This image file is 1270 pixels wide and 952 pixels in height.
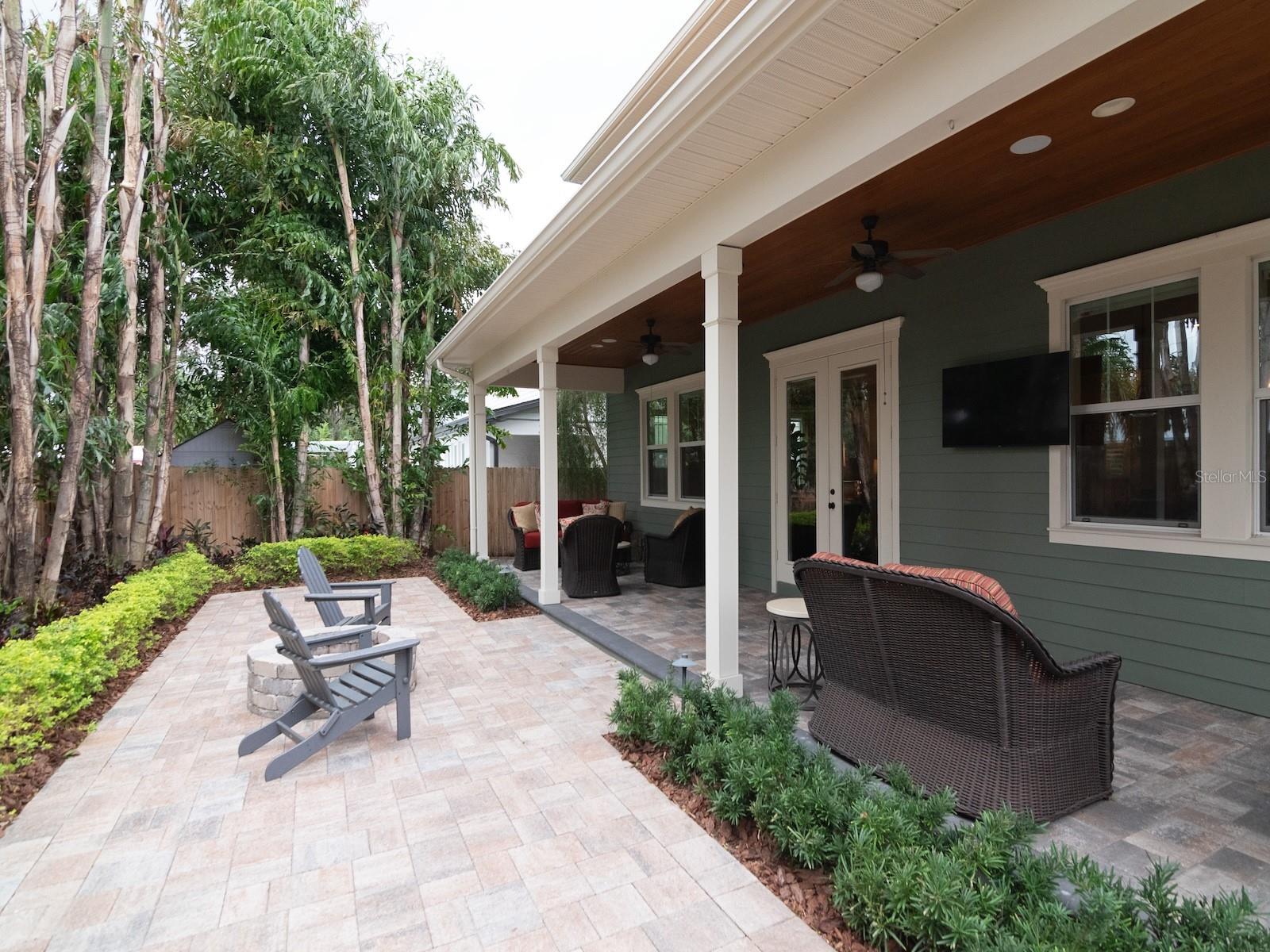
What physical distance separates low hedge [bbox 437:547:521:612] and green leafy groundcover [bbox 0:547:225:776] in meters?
2.50

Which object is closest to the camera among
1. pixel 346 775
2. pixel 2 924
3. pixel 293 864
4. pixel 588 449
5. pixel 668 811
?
pixel 2 924

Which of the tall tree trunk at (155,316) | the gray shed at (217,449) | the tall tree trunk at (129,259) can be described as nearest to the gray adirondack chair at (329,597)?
the tall tree trunk at (129,259)

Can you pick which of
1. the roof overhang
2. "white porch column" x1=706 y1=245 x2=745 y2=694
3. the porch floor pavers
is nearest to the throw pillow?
the roof overhang

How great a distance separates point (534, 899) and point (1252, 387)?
12.9 ft

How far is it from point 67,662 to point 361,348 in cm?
616

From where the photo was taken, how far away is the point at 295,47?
8078 millimetres

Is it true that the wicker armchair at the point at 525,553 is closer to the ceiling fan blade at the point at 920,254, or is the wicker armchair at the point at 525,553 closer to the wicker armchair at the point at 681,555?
the wicker armchair at the point at 681,555

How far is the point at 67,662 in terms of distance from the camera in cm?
345

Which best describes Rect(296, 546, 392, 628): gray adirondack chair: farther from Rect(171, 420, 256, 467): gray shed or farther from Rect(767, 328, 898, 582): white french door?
Rect(171, 420, 256, 467): gray shed

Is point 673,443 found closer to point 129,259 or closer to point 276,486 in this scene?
point 276,486

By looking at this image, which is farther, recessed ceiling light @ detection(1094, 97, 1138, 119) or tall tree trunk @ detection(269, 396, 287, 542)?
tall tree trunk @ detection(269, 396, 287, 542)

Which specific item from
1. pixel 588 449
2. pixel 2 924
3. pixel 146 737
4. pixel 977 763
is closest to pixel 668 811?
pixel 977 763

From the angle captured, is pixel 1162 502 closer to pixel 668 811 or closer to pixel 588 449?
pixel 668 811

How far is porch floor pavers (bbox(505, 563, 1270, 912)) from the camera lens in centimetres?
205
